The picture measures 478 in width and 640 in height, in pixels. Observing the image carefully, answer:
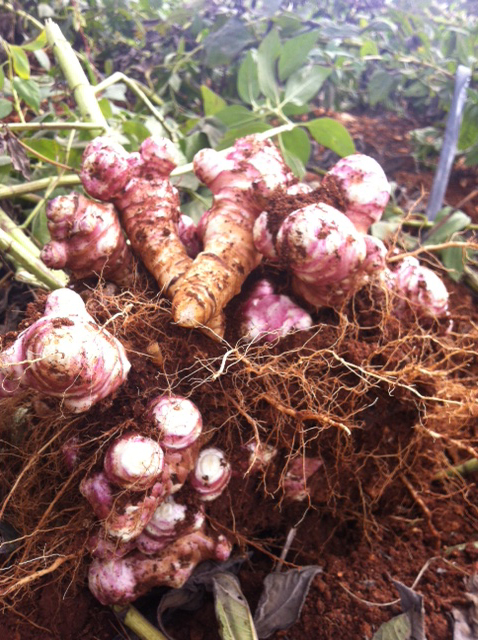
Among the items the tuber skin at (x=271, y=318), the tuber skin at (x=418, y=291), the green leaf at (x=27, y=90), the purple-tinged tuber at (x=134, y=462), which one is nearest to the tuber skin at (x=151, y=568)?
the purple-tinged tuber at (x=134, y=462)

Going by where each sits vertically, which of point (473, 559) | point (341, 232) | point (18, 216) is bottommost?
point (473, 559)

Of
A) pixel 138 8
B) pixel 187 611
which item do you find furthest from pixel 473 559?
pixel 138 8

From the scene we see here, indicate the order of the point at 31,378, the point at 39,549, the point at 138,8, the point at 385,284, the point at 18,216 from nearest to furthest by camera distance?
the point at 31,378, the point at 39,549, the point at 385,284, the point at 18,216, the point at 138,8

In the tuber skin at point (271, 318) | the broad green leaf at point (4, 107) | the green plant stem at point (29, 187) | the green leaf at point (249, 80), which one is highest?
the broad green leaf at point (4, 107)

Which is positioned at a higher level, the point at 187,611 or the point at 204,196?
the point at 204,196

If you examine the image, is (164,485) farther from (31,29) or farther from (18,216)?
(31,29)

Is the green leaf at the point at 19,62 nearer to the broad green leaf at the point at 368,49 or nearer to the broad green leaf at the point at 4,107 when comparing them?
the broad green leaf at the point at 4,107

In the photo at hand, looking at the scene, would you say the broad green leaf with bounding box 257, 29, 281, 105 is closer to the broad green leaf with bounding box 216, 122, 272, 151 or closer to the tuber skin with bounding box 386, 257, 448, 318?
the broad green leaf with bounding box 216, 122, 272, 151

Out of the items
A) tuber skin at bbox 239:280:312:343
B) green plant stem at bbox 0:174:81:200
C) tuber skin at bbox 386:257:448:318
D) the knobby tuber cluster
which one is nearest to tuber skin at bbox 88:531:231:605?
the knobby tuber cluster
